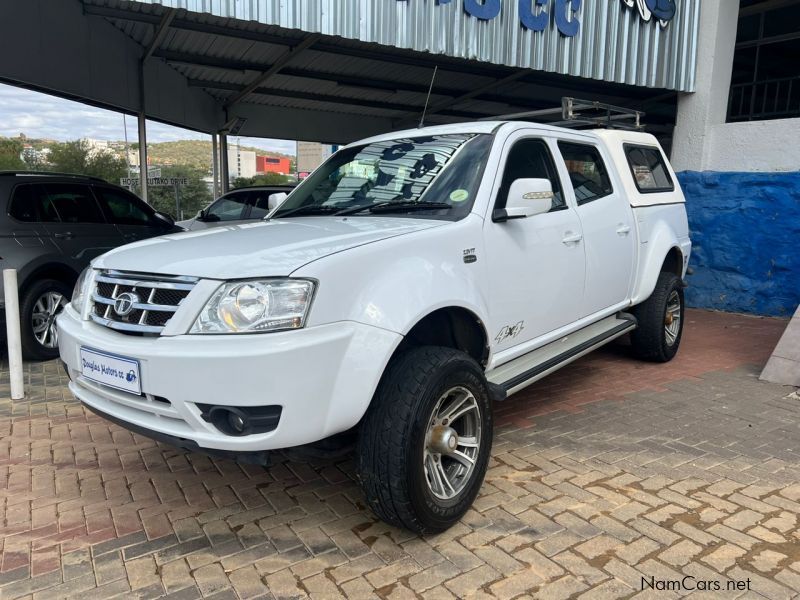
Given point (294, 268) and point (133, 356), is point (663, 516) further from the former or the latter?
point (133, 356)

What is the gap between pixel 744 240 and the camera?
324 inches

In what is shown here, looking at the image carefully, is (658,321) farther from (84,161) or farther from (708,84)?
(84,161)

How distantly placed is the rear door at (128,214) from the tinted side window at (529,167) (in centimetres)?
485

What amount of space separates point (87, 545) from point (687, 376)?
4833mm

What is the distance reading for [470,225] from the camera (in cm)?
320

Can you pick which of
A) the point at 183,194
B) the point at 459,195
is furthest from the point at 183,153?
the point at 459,195

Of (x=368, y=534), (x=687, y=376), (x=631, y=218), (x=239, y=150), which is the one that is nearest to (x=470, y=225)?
(x=368, y=534)

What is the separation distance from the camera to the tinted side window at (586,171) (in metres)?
4.39

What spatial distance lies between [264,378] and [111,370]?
825 mm

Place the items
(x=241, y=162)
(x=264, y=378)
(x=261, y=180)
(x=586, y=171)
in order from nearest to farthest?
1. (x=264, y=378)
2. (x=586, y=171)
3. (x=241, y=162)
4. (x=261, y=180)

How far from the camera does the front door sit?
336 centimetres

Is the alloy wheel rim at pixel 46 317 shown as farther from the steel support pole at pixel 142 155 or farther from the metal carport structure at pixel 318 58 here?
the steel support pole at pixel 142 155

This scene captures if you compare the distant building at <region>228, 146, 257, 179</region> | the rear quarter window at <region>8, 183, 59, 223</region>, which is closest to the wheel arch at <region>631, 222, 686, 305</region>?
the rear quarter window at <region>8, 183, 59, 223</region>

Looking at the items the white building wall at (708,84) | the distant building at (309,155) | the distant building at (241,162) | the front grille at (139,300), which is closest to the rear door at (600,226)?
the front grille at (139,300)
